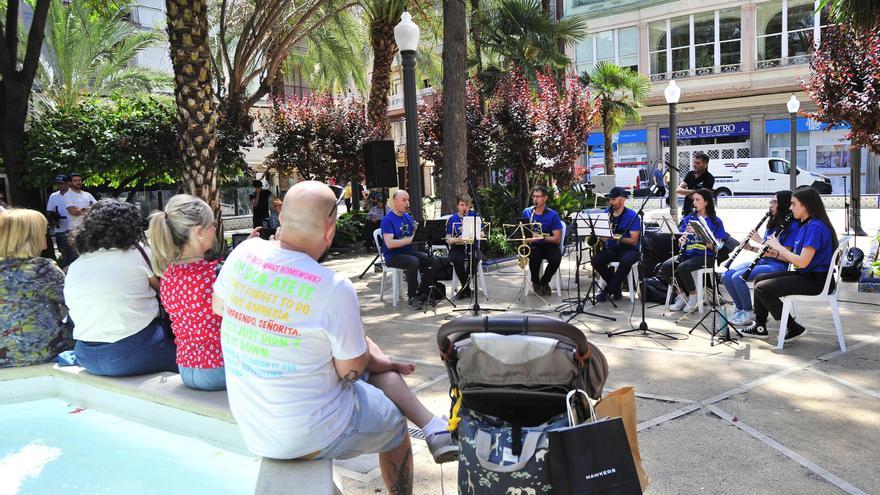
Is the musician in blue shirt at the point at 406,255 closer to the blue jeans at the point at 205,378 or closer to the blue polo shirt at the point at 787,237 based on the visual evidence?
the blue polo shirt at the point at 787,237

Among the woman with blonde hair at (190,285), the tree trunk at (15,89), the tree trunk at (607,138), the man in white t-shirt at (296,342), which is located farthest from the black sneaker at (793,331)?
the tree trunk at (607,138)

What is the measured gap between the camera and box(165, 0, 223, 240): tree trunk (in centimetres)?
906

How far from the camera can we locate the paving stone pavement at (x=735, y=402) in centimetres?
354

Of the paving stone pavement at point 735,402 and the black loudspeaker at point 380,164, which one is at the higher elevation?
the black loudspeaker at point 380,164

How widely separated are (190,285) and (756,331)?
5.27 metres

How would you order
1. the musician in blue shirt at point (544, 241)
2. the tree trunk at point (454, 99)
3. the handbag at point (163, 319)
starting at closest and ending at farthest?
the handbag at point (163, 319), the musician in blue shirt at point (544, 241), the tree trunk at point (454, 99)

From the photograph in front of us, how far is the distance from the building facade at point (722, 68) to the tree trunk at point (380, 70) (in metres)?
17.7

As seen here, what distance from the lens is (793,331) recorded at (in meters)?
6.18

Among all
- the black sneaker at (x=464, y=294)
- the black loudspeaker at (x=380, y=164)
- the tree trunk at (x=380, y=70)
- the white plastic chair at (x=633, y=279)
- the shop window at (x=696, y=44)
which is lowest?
the black sneaker at (x=464, y=294)

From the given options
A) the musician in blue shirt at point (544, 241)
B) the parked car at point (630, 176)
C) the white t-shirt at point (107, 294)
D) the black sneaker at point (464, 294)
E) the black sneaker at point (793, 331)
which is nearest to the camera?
the white t-shirt at point (107, 294)

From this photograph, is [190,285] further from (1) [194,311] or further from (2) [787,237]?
(2) [787,237]

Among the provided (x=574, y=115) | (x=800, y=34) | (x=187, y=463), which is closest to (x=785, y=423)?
(x=187, y=463)

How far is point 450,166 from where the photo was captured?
12.4 metres

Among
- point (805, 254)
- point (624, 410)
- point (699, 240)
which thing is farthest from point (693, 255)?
point (624, 410)
